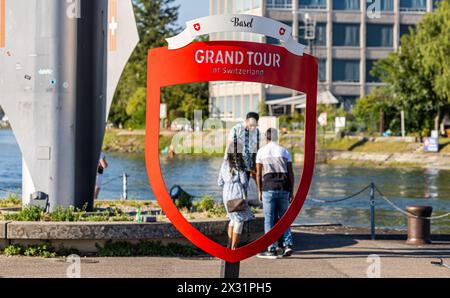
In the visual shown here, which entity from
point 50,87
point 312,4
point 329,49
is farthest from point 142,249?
point 329,49

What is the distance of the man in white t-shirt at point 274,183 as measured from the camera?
552 inches

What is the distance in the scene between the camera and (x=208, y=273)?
12359 mm

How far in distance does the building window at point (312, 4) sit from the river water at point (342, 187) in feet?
77.8

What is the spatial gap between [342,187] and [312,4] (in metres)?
46.5

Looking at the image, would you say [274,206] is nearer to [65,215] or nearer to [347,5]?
[65,215]

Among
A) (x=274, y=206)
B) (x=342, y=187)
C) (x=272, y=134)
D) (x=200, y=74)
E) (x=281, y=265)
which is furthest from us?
(x=342, y=187)

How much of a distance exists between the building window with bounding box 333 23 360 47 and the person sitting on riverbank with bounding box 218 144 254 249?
260 feet

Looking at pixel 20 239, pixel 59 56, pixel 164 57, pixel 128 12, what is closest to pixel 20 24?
pixel 59 56

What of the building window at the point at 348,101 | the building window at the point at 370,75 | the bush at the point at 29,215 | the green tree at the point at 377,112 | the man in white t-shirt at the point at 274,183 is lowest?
the bush at the point at 29,215

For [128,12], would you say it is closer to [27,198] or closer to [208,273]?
[27,198]

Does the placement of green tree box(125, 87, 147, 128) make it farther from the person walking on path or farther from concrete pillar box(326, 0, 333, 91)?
the person walking on path

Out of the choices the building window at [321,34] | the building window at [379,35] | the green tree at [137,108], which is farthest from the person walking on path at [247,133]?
the green tree at [137,108]

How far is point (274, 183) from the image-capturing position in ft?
46.8

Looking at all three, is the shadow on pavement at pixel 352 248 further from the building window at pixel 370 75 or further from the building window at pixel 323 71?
the building window at pixel 370 75
